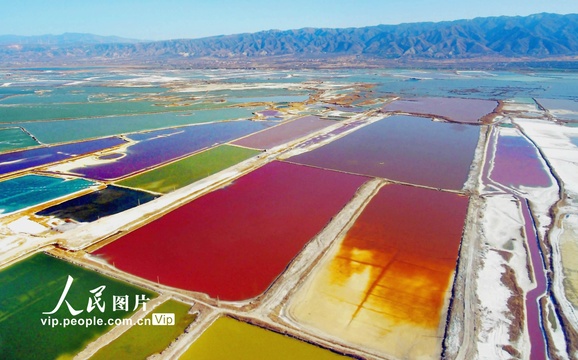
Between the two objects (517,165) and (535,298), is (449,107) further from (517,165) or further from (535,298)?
(535,298)

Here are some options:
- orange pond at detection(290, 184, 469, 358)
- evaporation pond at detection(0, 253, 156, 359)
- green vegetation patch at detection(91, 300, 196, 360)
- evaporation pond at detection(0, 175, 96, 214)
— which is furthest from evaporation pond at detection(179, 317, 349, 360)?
evaporation pond at detection(0, 175, 96, 214)

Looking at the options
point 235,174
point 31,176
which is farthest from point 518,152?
point 31,176

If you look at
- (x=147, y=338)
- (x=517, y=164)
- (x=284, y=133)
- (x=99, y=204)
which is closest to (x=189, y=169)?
(x=99, y=204)

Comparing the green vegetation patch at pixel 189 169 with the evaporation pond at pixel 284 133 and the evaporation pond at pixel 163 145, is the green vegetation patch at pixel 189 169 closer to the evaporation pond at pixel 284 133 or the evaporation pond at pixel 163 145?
the evaporation pond at pixel 163 145

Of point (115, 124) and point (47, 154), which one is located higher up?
point (115, 124)

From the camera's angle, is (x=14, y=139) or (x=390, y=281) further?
(x=14, y=139)
